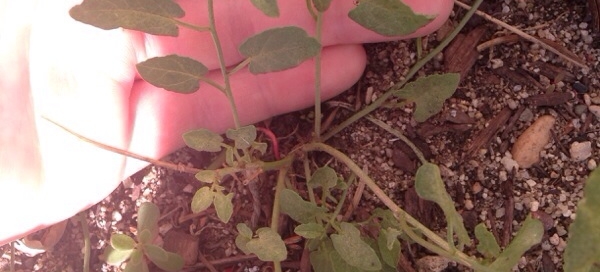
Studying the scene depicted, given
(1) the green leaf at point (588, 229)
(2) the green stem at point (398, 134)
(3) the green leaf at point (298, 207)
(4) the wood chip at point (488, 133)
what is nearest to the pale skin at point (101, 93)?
(2) the green stem at point (398, 134)

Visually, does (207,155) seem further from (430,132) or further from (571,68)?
(571,68)

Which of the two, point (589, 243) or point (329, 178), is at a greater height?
point (589, 243)

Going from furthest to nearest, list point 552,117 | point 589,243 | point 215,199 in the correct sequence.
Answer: point 552,117, point 215,199, point 589,243

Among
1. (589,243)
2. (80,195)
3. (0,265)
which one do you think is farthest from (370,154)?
(0,265)

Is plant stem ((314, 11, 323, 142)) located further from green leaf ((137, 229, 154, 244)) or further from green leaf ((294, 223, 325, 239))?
green leaf ((137, 229, 154, 244))

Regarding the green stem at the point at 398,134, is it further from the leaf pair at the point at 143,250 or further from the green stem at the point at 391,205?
the leaf pair at the point at 143,250

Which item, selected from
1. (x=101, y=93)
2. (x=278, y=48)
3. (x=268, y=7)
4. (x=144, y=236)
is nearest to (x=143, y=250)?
(x=144, y=236)
